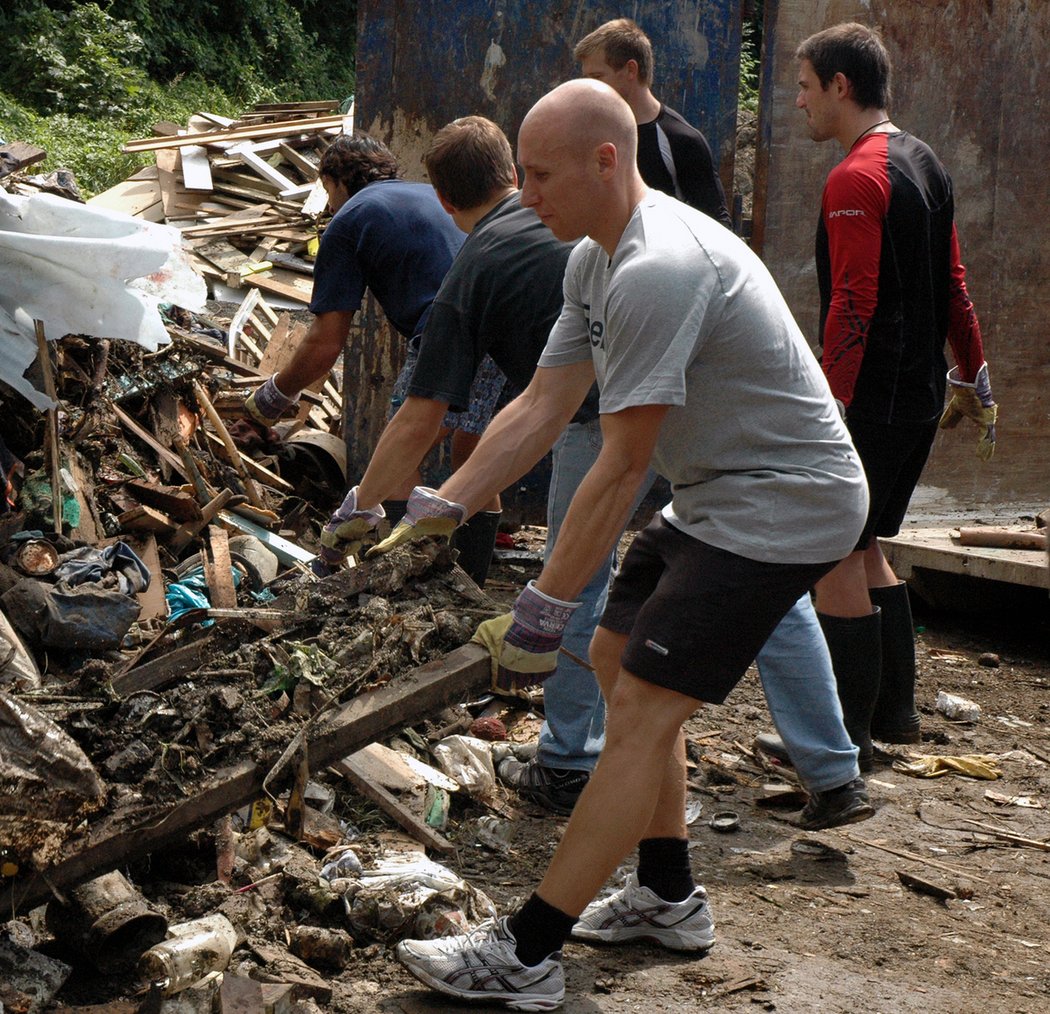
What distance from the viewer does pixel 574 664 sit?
406 centimetres

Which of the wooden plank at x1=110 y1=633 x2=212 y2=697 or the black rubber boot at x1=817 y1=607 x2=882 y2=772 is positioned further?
the black rubber boot at x1=817 y1=607 x2=882 y2=772

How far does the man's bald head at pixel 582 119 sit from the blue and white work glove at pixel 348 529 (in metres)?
1.44

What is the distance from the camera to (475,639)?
3.27m

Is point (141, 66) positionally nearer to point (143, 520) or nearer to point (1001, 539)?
point (143, 520)

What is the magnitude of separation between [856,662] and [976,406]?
1.39 metres

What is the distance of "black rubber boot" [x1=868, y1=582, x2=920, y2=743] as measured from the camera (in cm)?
475

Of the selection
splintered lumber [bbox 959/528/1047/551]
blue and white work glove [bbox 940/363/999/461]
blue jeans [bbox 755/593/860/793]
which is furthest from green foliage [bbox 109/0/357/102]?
blue jeans [bbox 755/593/860/793]

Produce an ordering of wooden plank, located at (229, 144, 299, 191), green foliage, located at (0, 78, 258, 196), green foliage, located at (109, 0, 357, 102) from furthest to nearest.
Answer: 1. green foliage, located at (109, 0, 357, 102)
2. green foliage, located at (0, 78, 258, 196)
3. wooden plank, located at (229, 144, 299, 191)

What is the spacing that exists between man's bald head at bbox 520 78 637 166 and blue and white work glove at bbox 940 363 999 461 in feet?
8.95

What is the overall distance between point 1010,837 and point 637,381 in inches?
96.5

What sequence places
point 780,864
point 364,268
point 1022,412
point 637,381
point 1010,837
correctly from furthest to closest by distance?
1. point 1022,412
2. point 364,268
3. point 1010,837
4. point 780,864
5. point 637,381

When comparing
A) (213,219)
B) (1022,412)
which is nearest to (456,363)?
(1022,412)

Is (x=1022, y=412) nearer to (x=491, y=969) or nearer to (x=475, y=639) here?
(x=475, y=639)

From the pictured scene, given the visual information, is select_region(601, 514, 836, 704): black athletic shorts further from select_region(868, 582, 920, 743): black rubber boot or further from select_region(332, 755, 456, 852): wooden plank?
select_region(868, 582, 920, 743): black rubber boot
